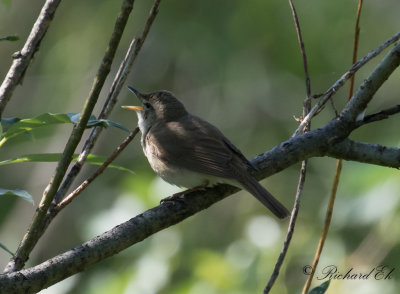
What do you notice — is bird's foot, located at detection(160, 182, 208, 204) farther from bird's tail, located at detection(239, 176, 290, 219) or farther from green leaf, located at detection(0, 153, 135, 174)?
green leaf, located at detection(0, 153, 135, 174)

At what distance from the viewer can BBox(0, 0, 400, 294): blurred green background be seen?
3887mm

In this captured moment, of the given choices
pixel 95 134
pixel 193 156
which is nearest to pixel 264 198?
pixel 193 156

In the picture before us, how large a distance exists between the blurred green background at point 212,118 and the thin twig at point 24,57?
1761 mm

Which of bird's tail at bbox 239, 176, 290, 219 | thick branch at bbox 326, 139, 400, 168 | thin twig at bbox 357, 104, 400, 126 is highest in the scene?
thin twig at bbox 357, 104, 400, 126

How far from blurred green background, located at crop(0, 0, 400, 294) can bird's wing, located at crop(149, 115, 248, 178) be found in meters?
0.27

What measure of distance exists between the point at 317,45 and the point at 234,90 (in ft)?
4.57

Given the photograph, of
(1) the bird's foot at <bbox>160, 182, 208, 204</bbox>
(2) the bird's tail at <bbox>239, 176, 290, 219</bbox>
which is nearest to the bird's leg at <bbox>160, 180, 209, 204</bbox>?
(1) the bird's foot at <bbox>160, 182, 208, 204</bbox>

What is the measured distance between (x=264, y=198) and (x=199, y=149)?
0.72 meters

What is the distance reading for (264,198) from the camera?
3.52 metres

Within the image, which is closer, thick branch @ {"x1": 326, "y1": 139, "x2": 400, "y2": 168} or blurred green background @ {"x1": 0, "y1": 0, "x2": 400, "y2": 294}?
thick branch @ {"x1": 326, "y1": 139, "x2": 400, "y2": 168}

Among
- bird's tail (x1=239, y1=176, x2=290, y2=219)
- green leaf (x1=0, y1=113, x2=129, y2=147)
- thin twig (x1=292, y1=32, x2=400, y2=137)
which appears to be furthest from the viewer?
bird's tail (x1=239, y1=176, x2=290, y2=219)

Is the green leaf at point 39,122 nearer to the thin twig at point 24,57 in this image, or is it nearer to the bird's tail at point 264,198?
the thin twig at point 24,57

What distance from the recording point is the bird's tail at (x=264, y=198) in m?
3.44

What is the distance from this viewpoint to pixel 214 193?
345 centimetres
